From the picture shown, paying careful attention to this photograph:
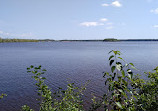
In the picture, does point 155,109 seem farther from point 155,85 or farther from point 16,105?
point 16,105

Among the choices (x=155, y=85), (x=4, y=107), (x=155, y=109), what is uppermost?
(x=155, y=85)

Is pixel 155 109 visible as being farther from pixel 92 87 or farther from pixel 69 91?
pixel 92 87

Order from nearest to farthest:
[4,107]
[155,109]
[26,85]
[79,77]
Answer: [155,109] < [4,107] < [26,85] < [79,77]

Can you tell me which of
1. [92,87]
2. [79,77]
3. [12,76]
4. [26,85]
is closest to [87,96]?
[92,87]

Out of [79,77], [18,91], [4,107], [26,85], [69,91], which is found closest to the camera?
[69,91]

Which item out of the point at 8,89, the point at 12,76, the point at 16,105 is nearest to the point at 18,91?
the point at 8,89

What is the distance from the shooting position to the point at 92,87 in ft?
58.2

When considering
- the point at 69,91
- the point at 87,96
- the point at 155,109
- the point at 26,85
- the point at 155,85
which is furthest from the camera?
the point at 26,85

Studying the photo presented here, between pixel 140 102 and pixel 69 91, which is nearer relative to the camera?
pixel 140 102

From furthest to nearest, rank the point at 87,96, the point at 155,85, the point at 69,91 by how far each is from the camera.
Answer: the point at 87,96 < the point at 69,91 < the point at 155,85

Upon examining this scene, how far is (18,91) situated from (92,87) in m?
8.55

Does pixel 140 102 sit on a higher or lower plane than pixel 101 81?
higher

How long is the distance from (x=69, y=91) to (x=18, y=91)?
13.9 m

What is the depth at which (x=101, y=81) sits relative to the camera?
65.2 feet
